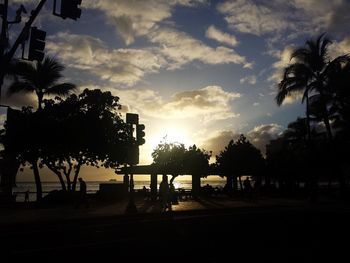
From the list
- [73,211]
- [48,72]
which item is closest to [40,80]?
[48,72]

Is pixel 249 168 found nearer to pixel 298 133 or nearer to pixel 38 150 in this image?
pixel 298 133

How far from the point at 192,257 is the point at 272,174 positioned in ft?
152

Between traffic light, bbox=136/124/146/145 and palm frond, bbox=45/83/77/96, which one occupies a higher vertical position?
palm frond, bbox=45/83/77/96

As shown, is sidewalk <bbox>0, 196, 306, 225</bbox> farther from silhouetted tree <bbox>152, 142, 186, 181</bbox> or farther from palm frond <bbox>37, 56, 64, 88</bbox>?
silhouetted tree <bbox>152, 142, 186, 181</bbox>

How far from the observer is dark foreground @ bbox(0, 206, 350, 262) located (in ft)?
29.5

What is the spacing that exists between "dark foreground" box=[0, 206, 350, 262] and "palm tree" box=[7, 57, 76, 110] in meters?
18.4

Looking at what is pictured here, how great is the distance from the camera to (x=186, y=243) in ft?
35.7

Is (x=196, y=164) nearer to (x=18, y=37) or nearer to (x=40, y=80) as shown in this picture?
(x=40, y=80)

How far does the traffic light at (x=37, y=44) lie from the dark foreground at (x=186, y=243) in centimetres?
541

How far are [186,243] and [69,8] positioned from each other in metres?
7.19

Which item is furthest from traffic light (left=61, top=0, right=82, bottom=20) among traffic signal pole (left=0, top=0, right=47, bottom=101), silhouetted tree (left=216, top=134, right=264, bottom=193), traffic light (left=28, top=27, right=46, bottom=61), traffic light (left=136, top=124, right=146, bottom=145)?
silhouetted tree (left=216, top=134, right=264, bottom=193)

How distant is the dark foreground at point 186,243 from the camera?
898 cm

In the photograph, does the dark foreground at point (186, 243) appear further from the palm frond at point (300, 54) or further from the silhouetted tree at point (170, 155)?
the silhouetted tree at point (170, 155)

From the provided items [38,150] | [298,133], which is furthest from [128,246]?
[298,133]
